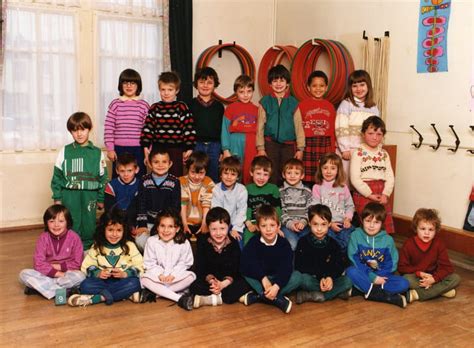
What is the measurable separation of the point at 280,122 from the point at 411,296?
1691 millimetres

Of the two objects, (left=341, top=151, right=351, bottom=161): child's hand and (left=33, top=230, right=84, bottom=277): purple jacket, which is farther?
(left=341, top=151, right=351, bottom=161): child's hand

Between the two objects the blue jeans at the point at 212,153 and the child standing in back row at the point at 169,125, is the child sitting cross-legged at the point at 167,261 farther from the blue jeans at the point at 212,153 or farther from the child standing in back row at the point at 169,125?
the blue jeans at the point at 212,153

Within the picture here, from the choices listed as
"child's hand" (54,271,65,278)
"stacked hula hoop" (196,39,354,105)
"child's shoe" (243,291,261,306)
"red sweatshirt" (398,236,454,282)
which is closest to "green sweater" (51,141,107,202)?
"child's hand" (54,271,65,278)

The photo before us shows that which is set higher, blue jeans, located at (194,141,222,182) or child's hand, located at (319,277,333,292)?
blue jeans, located at (194,141,222,182)

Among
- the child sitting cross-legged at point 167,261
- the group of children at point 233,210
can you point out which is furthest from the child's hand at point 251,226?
the child sitting cross-legged at point 167,261

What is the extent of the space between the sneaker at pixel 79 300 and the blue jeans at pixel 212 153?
1.57 m

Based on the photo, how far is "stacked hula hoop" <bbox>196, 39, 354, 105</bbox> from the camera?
5051 mm

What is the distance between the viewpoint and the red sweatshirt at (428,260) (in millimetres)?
3559

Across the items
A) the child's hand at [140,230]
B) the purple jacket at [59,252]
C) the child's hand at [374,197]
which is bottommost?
the purple jacket at [59,252]

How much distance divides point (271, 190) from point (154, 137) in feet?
3.34

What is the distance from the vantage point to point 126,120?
4273mm

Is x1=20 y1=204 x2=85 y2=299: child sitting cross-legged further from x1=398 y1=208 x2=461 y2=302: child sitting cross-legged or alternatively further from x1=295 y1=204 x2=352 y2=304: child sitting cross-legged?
x1=398 y1=208 x2=461 y2=302: child sitting cross-legged

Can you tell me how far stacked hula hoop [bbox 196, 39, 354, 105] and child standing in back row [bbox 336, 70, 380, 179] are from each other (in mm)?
692

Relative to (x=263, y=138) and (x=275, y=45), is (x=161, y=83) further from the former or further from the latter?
(x=275, y=45)
